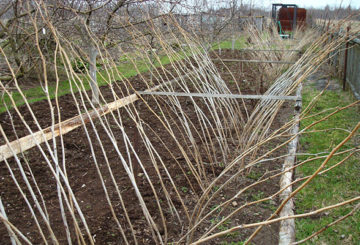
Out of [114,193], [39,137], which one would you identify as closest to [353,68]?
[114,193]

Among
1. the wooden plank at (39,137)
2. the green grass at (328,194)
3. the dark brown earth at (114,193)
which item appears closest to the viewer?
the wooden plank at (39,137)

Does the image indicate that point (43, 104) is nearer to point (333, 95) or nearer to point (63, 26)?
point (63, 26)

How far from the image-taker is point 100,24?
4.82 meters

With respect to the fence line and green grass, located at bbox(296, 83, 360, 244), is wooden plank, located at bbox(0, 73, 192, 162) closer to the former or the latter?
green grass, located at bbox(296, 83, 360, 244)

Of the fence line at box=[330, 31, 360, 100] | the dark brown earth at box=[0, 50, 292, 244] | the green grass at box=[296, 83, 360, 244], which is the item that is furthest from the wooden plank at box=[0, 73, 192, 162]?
the fence line at box=[330, 31, 360, 100]

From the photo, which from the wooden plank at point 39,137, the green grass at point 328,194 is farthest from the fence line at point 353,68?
the wooden plank at point 39,137

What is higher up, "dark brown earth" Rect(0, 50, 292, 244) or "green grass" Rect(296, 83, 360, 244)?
"dark brown earth" Rect(0, 50, 292, 244)

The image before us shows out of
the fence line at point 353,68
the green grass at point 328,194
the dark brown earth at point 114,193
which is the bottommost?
the green grass at point 328,194

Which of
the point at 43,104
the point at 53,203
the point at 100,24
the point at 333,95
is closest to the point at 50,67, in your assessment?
the point at 43,104

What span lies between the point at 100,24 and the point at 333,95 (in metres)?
4.58

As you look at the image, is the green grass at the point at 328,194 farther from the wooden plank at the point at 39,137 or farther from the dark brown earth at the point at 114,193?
the wooden plank at the point at 39,137

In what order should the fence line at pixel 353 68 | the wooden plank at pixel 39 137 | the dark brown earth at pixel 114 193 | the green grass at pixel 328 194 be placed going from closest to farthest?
the wooden plank at pixel 39 137
the dark brown earth at pixel 114 193
the green grass at pixel 328 194
the fence line at pixel 353 68

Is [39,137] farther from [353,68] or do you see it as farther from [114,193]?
[353,68]

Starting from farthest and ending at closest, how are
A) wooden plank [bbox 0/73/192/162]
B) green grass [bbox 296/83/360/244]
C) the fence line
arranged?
the fence line
green grass [bbox 296/83/360/244]
wooden plank [bbox 0/73/192/162]
